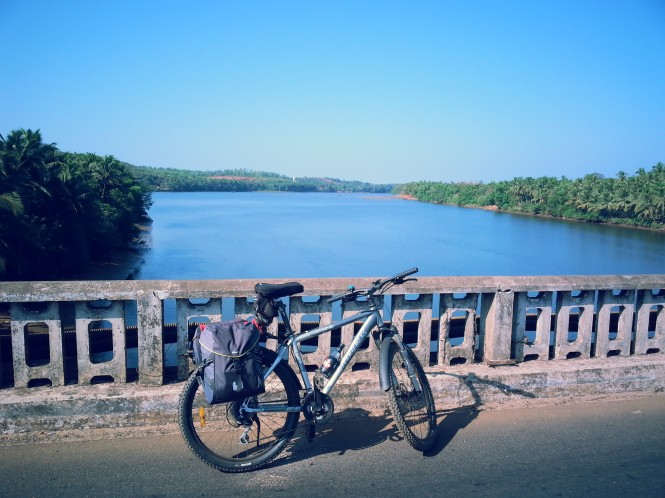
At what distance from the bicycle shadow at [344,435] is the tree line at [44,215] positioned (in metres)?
26.9

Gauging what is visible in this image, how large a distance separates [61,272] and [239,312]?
37.7 metres

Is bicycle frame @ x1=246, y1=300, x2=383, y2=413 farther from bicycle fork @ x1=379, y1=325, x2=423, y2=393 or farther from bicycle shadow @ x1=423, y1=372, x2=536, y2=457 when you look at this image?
bicycle shadow @ x1=423, y1=372, x2=536, y2=457

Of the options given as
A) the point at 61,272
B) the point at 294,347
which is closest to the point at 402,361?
the point at 294,347

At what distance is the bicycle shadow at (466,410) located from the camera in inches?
163

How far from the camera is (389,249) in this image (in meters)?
59.8

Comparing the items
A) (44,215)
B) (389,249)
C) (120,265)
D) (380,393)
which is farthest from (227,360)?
(389,249)

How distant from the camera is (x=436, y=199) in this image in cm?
16525

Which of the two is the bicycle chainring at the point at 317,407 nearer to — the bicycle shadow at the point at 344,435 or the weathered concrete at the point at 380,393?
the bicycle shadow at the point at 344,435

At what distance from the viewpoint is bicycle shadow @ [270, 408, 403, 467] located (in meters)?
3.75

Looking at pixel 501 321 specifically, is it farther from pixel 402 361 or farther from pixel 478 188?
pixel 478 188

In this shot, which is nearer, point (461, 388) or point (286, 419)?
point (286, 419)

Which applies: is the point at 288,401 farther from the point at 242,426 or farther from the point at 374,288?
the point at 374,288

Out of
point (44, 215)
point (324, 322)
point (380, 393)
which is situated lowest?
point (44, 215)

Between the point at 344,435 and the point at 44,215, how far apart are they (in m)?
36.3
